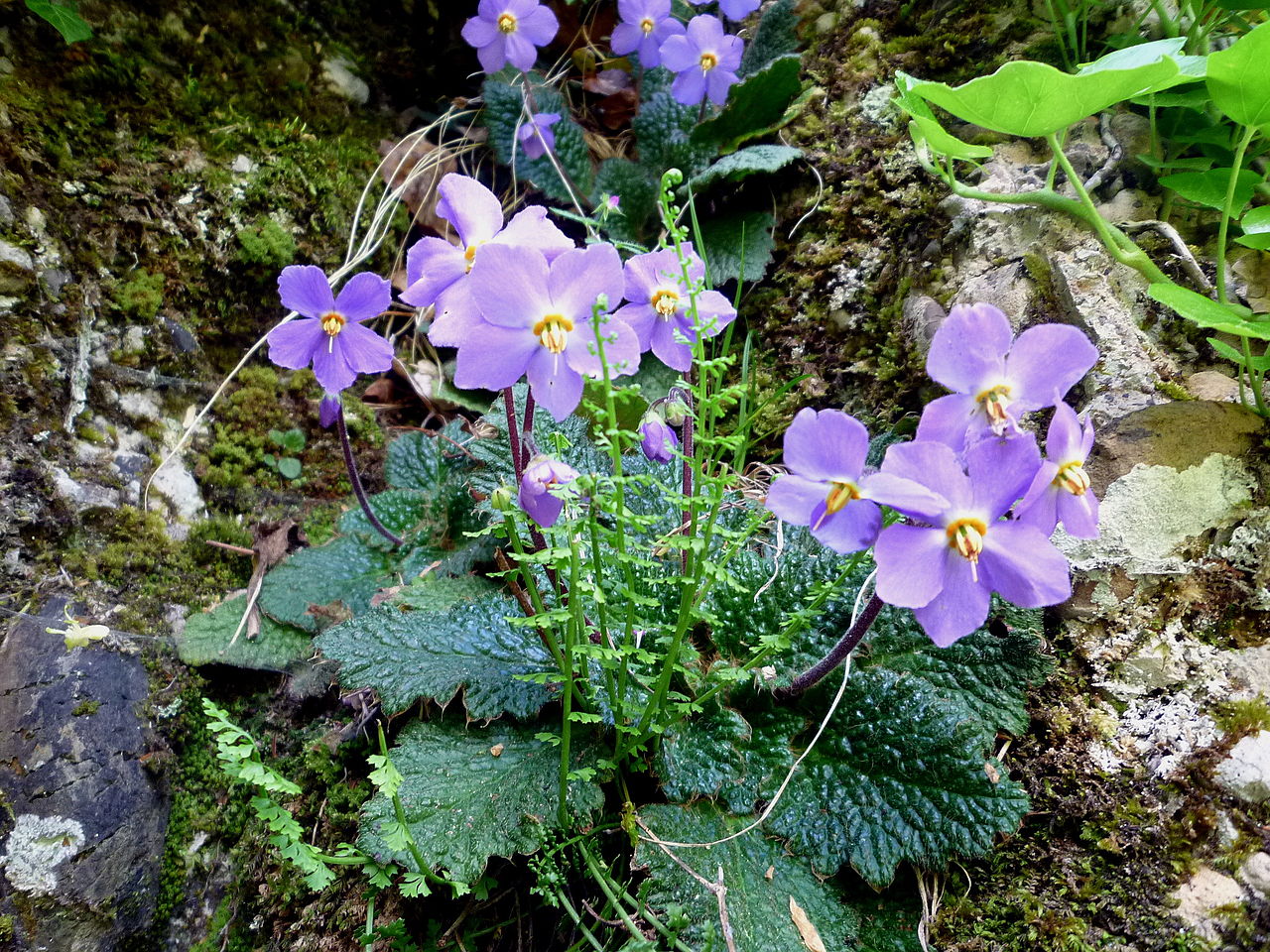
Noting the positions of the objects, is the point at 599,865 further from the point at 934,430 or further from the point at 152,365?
the point at 152,365

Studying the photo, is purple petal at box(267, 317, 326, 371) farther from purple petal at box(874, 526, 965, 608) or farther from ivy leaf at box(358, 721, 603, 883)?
purple petal at box(874, 526, 965, 608)

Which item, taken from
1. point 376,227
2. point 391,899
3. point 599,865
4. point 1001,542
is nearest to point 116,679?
point 391,899

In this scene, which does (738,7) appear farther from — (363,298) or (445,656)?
(445,656)

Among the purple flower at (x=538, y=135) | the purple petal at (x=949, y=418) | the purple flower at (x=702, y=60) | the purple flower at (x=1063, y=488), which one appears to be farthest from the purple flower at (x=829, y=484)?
the purple flower at (x=538, y=135)

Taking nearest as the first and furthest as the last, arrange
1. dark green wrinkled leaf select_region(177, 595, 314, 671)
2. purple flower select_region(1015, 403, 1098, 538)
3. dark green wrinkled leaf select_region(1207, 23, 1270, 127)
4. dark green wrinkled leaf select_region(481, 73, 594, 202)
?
purple flower select_region(1015, 403, 1098, 538)
dark green wrinkled leaf select_region(1207, 23, 1270, 127)
dark green wrinkled leaf select_region(177, 595, 314, 671)
dark green wrinkled leaf select_region(481, 73, 594, 202)

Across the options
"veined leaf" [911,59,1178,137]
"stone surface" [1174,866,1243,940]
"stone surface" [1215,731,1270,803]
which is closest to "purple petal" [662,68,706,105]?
"veined leaf" [911,59,1178,137]
